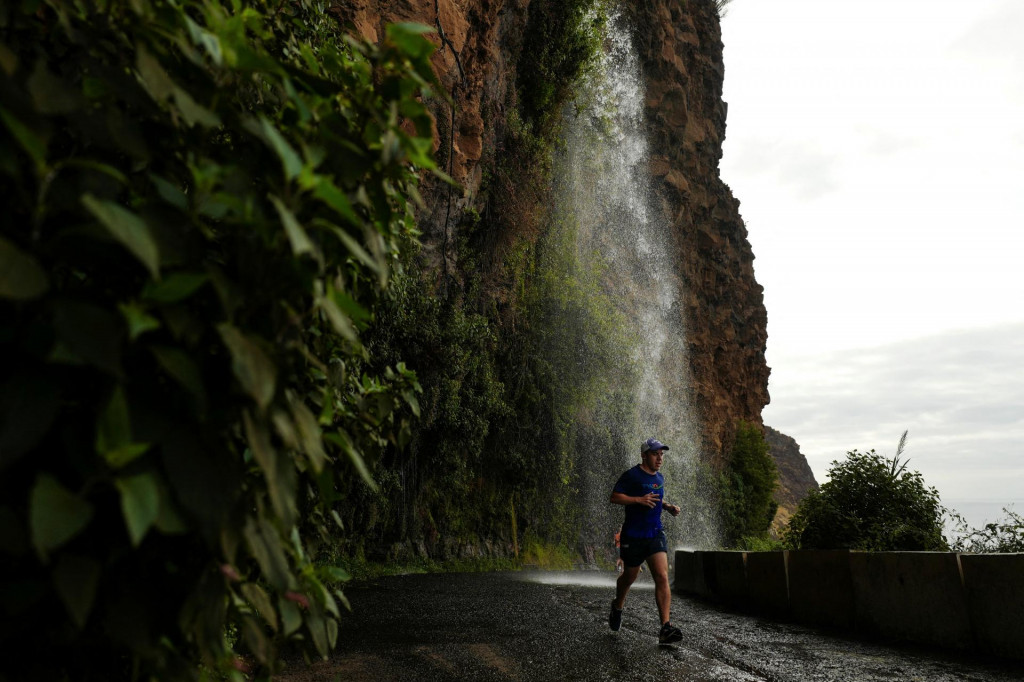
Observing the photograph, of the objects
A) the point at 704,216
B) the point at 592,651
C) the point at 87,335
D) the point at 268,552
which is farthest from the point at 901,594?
the point at 704,216

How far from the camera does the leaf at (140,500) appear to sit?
2.86 ft

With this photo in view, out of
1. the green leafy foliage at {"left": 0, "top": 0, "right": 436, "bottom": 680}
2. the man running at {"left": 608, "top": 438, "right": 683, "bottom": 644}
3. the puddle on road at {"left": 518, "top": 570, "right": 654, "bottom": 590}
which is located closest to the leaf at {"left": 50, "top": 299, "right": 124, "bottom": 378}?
the green leafy foliage at {"left": 0, "top": 0, "right": 436, "bottom": 680}

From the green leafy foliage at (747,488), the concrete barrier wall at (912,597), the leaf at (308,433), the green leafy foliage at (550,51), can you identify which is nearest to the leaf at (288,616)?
the leaf at (308,433)

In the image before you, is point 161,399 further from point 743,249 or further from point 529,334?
point 743,249

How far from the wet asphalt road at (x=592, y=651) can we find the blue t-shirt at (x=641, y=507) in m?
0.88

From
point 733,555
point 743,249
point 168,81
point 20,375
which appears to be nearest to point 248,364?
point 20,375

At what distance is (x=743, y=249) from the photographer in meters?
36.4

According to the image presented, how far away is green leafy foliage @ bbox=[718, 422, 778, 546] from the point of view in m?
29.2

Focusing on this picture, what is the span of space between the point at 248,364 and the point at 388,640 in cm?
540

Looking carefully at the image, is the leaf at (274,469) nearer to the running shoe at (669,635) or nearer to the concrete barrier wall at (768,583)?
the running shoe at (669,635)

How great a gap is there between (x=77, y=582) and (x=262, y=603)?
0.49 metres

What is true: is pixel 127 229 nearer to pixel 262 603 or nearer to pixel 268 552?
pixel 268 552

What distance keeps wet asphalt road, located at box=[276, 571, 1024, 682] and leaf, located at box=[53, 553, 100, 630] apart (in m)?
3.12

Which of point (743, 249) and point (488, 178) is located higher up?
point (743, 249)
